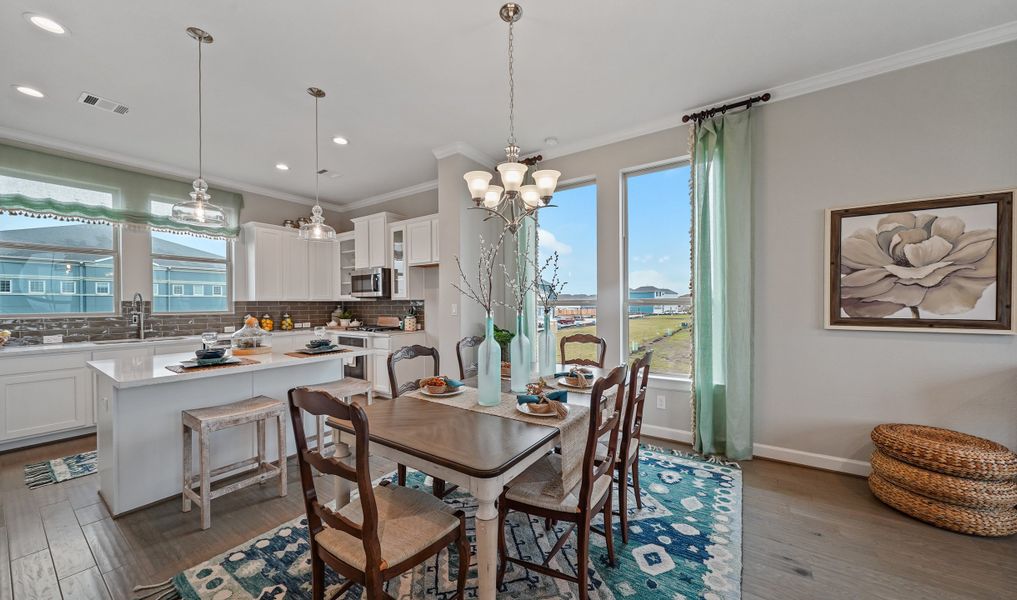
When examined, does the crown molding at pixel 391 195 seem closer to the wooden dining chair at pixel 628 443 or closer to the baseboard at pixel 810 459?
the wooden dining chair at pixel 628 443

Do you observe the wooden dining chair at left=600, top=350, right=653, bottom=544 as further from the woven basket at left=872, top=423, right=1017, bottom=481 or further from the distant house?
the distant house

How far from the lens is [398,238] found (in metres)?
5.20

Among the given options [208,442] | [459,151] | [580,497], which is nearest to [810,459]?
[580,497]

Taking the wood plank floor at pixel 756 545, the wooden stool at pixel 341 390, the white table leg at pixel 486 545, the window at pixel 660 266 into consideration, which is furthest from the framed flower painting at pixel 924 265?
the wooden stool at pixel 341 390

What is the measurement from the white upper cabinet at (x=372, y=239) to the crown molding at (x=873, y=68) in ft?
10.8

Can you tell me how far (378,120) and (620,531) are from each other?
3667 mm

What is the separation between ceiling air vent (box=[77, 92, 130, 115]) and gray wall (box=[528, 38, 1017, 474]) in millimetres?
4688

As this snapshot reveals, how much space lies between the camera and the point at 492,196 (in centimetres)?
242

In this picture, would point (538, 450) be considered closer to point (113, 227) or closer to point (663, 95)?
point (663, 95)

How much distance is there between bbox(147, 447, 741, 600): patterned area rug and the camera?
67.2 inches

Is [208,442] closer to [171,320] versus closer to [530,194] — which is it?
[530,194]

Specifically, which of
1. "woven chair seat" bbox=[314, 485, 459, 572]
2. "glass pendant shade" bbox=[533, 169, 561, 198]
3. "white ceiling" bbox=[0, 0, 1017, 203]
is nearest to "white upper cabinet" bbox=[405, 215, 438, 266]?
"white ceiling" bbox=[0, 0, 1017, 203]

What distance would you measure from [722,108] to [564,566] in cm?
347

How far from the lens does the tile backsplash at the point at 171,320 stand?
3.77m
